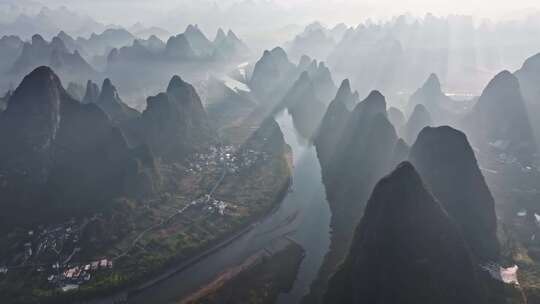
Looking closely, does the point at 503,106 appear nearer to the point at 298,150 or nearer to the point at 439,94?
the point at 439,94

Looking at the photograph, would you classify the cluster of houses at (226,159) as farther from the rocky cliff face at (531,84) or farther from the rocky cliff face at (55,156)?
the rocky cliff face at (531,84)

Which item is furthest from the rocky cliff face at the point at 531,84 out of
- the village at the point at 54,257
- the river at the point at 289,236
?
the village at the point at 54,257

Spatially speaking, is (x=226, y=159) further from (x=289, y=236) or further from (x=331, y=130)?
(x=289, y=236)

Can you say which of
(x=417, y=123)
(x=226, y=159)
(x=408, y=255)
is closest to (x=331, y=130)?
(x=417, y=123)

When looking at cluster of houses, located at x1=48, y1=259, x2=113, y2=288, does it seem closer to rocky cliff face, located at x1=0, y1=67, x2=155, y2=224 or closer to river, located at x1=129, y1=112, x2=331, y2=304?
river, located at x1=129, y1=112, x2=331, y2=304

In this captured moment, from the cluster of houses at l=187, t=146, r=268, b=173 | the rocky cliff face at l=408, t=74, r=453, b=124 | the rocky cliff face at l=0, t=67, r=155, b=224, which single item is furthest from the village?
the rocky cliff face at l=408, t=74, r=453, b=124
